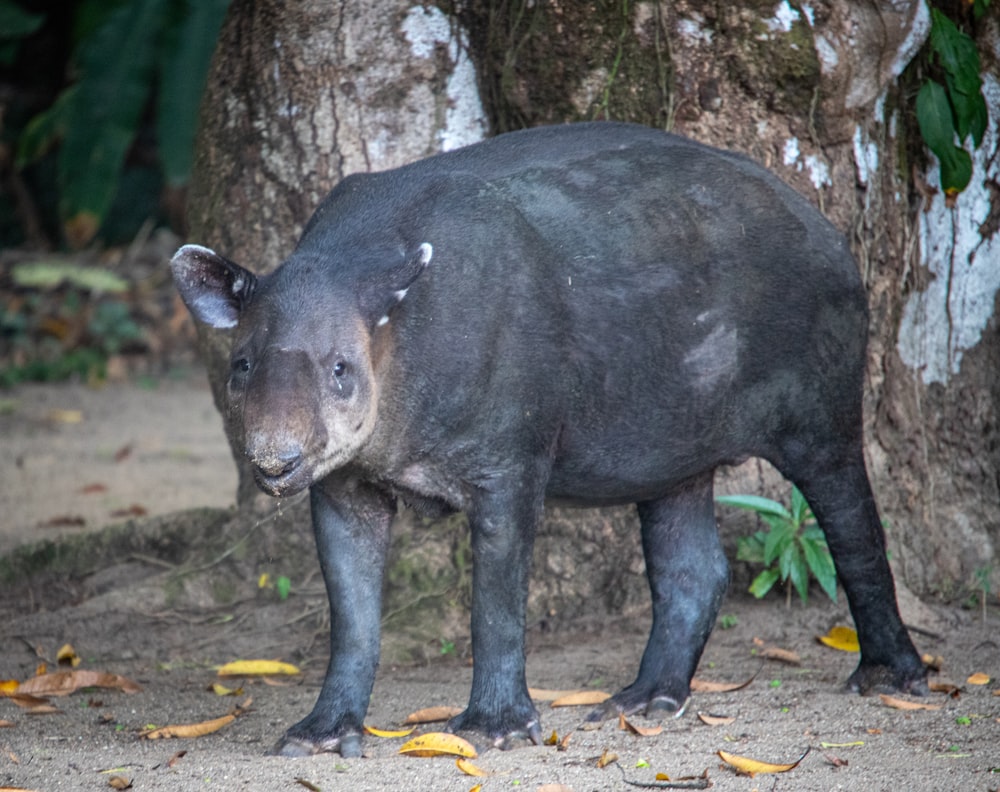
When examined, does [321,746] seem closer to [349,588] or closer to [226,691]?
[349,588]

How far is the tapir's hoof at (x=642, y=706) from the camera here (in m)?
4.61

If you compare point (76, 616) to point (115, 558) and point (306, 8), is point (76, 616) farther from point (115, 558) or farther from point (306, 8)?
point (306, 8)

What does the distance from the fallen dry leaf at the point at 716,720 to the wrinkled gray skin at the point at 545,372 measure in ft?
0.47

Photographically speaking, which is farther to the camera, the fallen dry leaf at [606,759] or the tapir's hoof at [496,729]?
the tapir's hoof at [496,729]

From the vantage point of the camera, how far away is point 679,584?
4918 mm

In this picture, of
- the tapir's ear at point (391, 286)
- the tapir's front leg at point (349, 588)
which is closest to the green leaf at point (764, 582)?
the tapir's front leg at point (349, 588)

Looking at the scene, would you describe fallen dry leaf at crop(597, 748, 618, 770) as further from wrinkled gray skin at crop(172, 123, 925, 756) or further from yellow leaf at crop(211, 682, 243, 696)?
yellow leaf at crop(211, 682, 243, 696)

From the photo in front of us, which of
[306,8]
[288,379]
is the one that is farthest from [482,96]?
[288,379]

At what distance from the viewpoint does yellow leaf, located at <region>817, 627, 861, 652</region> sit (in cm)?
540

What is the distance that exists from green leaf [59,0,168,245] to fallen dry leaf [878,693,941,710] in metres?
9.39

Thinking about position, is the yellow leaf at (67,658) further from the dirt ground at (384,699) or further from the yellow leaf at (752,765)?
the yellow leaf at (752,765)

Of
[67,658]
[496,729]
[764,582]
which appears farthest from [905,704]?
[67,658]

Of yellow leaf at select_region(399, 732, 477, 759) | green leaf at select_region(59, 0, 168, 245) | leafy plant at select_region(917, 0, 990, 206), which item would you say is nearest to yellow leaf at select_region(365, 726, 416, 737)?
yellow leaf at select_region(399, 732, 477, 759)

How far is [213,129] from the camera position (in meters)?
5.93
